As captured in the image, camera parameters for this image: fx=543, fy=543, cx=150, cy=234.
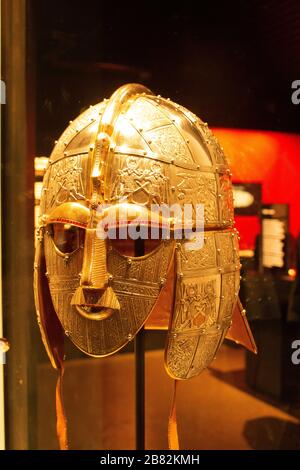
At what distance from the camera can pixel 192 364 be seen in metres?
1.44

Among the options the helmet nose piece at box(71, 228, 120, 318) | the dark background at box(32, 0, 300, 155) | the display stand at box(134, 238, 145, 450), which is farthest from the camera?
the dark background at box(32, 0, 300, 155)

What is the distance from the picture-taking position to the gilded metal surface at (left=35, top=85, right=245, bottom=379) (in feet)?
4.35

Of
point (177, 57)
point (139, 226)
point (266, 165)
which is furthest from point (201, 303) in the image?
point (177, 57)

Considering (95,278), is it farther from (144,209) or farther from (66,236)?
(66,236)

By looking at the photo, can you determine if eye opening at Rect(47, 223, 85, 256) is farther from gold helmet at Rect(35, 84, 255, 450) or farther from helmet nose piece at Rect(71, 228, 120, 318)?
helmet nose piece at Rect(71, 228, 120, 318)

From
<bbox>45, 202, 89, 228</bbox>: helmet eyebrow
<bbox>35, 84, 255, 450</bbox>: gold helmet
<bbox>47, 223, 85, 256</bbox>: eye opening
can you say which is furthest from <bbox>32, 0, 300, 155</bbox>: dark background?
<bbox>45, 202, 89, 228</bbox>: helmet eyebrow

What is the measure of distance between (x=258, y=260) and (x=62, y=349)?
2.90 ft

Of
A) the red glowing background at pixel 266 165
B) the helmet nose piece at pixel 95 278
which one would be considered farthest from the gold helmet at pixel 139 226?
the red glowing background at pixel 266 165

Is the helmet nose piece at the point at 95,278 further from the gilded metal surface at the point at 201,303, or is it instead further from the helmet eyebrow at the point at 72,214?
the gilded metal surface at the point at 201,303

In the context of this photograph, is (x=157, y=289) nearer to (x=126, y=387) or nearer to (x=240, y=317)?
(x=240, y=317)

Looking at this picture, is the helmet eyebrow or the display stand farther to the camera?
the display stand

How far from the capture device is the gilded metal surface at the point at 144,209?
1327 millimetres

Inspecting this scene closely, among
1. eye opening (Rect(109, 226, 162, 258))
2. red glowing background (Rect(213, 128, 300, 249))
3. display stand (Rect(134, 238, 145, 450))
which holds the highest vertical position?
red glowing background (Rect(213, 128, 300, 249))
